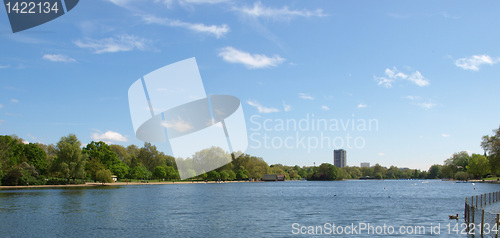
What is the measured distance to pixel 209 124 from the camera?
246ft

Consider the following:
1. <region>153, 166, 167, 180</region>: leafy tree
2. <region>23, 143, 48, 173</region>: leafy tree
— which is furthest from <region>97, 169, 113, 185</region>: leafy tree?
<region>153, 166, 167, 180</region>: leafy tree

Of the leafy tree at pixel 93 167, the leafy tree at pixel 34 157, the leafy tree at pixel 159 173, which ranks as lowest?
the leafy tree at pixel 159 173

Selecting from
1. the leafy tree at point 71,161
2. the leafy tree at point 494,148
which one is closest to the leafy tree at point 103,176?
the leafy tree at point 71,161

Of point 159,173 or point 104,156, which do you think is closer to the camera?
point 104,156

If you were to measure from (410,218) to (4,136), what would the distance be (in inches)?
4601

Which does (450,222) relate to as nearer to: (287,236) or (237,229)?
(287,236)

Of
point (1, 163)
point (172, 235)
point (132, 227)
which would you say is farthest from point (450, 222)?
point (1, 163)

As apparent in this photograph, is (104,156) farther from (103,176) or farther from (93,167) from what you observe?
(103,176)

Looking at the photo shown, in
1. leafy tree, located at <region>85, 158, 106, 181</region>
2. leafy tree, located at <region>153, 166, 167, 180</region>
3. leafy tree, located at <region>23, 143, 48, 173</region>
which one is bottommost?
leafy tree, located at <region>153, 166, 167, 180</region>

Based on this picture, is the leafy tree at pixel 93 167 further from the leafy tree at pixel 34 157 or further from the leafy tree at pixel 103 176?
the leafy tree at pixel 34 157

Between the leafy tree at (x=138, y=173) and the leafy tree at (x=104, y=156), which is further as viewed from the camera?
the leafy tree at (x=138, y=173)

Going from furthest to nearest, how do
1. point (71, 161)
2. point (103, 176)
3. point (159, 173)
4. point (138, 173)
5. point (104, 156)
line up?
1. point (159, 173)
2. point (138, 173)
3. point (104, 156)
4. point (103, 176)
5. point (71, 161)

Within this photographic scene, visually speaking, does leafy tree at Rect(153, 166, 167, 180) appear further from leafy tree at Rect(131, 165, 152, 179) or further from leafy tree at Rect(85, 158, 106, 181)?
leafy tree at Rect(85, 158, 106, 181)

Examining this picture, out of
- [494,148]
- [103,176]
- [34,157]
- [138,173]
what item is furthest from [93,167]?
[494,148]
